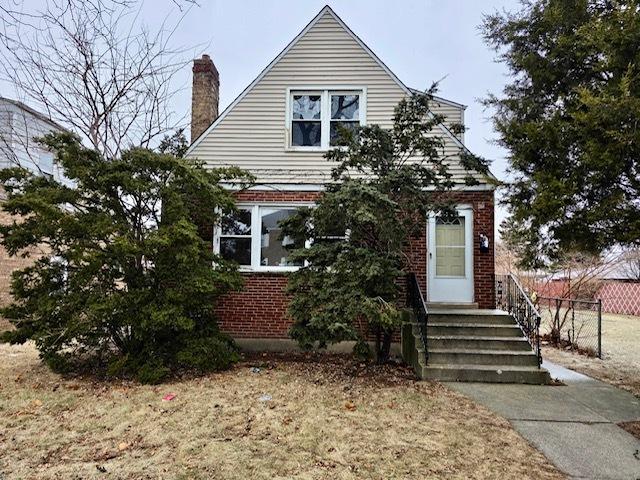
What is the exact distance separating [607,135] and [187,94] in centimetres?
971

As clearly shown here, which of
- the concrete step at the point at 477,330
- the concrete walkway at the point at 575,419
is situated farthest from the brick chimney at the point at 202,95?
the concrete walkway at the point at 575,419

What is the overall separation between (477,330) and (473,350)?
55 cm

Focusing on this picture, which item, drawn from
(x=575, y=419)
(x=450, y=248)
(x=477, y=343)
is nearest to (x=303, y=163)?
(x=450, y=248)

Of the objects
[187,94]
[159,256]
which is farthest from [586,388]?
[187,94]

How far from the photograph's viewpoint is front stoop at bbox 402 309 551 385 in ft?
22.4

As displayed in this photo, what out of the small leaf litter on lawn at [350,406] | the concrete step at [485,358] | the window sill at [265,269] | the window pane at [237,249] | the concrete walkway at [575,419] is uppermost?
the window pane at [237,249]

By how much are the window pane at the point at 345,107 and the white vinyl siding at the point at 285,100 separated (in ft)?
0.64

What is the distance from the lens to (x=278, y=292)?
9.17 meters

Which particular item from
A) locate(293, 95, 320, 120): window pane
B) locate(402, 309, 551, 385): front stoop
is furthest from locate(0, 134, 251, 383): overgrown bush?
locate(293, 95, 320, 120): window pane

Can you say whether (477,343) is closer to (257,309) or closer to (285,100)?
(257,309)

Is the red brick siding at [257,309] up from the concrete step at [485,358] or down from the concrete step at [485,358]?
up

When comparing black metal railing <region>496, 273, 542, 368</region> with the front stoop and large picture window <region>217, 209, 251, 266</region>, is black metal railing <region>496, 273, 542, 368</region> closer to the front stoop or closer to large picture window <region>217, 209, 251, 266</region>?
the front stoop

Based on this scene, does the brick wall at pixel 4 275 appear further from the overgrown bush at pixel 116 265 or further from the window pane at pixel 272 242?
the window pane at pixel 272 242

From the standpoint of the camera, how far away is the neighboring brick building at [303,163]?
9148 millimetres
